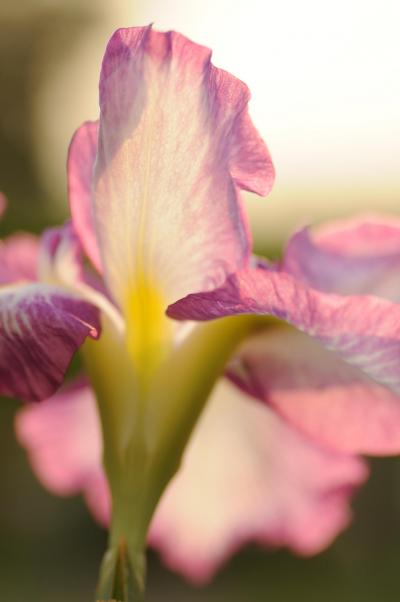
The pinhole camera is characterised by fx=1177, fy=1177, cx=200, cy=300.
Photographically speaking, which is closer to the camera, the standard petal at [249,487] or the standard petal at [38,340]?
the standard petal at [38,340]

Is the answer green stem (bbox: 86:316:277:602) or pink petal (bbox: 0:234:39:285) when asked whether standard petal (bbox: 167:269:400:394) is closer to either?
green stem (bbox: 86:316:277:602)

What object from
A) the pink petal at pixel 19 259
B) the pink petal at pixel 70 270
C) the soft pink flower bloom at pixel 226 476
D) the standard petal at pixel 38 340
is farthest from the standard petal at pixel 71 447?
the standard petal at pixel 38 340

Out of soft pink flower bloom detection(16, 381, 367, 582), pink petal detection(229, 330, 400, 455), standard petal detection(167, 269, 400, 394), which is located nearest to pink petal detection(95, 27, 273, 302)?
standard petal detection(167, 269, 400, 394)

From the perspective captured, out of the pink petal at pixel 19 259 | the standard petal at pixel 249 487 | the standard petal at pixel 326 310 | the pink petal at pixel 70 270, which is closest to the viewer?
the standard petal at pixel 326 310

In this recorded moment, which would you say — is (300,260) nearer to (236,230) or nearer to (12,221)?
(236,230)

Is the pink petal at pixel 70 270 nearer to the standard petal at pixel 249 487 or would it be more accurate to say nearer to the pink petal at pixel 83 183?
the pink petal at pixel 83 183
